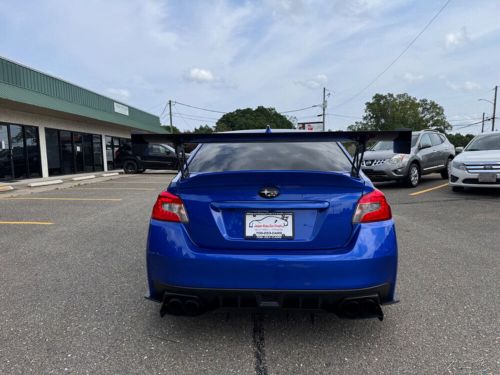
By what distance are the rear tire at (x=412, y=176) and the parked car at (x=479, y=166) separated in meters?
1.61

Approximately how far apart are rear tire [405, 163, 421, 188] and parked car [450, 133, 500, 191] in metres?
1.61

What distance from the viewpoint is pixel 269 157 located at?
3.07m

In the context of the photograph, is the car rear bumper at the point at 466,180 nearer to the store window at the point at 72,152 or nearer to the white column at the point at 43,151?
the white column at the point at 43,151

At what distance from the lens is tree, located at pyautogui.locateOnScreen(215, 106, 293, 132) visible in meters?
94.3

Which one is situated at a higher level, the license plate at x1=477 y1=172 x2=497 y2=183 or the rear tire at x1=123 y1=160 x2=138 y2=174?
the license plate at x1=477 y1=172 x2=497 y2=183

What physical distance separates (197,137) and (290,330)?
157cm

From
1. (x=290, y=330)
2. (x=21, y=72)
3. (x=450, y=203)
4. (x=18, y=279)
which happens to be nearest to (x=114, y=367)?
(x=290, y=330)

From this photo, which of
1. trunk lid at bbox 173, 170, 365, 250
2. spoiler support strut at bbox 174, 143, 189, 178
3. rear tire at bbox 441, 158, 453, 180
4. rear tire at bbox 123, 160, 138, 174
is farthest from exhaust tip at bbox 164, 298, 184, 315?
rear tire at bbox 123, 160, 138, 174

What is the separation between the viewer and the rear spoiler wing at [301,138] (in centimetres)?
262

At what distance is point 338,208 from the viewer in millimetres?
2453

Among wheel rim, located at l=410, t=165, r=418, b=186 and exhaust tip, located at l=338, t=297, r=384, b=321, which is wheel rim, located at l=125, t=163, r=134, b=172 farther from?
exhaust tip, located at l=338, t=297, r=384, b=321

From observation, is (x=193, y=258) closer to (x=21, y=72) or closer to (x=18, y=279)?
(x=18, y=279)

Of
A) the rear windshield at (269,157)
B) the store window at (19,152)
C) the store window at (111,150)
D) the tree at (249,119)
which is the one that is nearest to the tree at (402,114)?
the tree at (249,119)

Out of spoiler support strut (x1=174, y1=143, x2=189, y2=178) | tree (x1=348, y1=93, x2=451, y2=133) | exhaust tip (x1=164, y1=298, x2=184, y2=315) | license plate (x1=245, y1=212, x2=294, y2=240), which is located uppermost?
tree (x1=348, y1=93, x2=451, y2=133)
